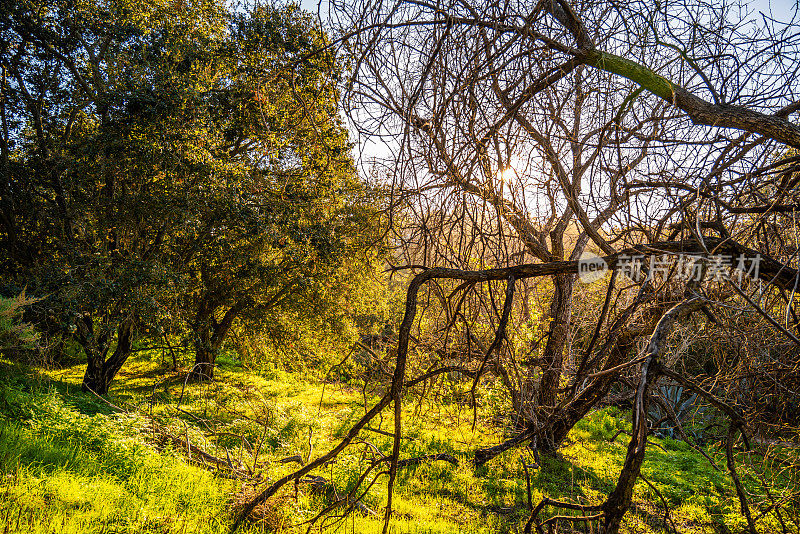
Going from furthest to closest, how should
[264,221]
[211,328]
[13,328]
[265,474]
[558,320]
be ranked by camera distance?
1. [211,328]
2. [264,221]
3. [13,328]
4. [558,320]
5. [265,474]

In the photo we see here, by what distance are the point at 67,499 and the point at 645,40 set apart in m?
4.46

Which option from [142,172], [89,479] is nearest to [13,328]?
[89,479]

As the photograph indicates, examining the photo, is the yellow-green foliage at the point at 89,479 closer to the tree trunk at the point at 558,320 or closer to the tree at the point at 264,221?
the tree at the point at 264,221

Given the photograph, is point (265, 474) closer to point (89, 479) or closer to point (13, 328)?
point (89, 479)

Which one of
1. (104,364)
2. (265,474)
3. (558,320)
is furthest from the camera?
(104,364)

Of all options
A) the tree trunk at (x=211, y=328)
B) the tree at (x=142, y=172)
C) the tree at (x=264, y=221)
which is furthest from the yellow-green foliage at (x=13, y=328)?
the tree trunk at (x=211, y=328)

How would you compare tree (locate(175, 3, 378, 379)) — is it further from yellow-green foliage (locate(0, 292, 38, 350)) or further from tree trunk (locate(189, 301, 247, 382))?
yellow-green foliage (locate(0, 292, 38, 350))

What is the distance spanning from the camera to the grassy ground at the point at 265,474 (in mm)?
3277

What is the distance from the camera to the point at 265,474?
4.25m

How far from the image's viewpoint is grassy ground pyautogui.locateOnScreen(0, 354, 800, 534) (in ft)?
10.8

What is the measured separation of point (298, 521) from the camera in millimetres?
3566

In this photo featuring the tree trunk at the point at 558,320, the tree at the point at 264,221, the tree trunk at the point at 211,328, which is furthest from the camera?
the tree trunk at the point at 211,328

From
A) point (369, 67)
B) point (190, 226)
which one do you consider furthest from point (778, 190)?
point (190, 226)

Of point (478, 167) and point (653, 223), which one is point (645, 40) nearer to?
point (478, 167)
